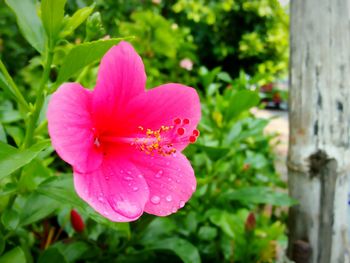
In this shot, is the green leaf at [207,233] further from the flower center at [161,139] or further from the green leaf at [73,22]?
the green leaf at [73,22]

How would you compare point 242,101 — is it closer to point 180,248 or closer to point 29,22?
point 180,248

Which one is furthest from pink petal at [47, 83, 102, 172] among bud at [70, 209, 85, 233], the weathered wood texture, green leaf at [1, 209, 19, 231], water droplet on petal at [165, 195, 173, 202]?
the weathered wood texture

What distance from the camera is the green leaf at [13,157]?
0.48 m

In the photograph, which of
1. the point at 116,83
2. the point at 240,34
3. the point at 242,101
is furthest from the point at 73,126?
the point at 240,34

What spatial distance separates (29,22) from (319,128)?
0.71 m

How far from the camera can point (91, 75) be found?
1.71 m

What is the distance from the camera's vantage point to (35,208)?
0.72 m

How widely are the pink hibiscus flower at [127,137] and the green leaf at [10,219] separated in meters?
0.21

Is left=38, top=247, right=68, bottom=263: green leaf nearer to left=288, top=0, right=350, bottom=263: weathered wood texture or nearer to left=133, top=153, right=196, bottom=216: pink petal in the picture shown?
left=133, top=153, right=196, bottom=216: pink petal

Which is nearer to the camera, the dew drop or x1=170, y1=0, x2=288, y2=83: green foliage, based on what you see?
the dew drop

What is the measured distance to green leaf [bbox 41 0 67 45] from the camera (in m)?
0.56

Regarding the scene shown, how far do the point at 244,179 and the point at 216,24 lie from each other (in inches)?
119

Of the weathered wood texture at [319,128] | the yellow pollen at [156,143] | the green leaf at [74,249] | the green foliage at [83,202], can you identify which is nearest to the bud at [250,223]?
the green foliage at [83,202]

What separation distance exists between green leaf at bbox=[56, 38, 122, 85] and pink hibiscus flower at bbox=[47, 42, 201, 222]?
0.08 ft
